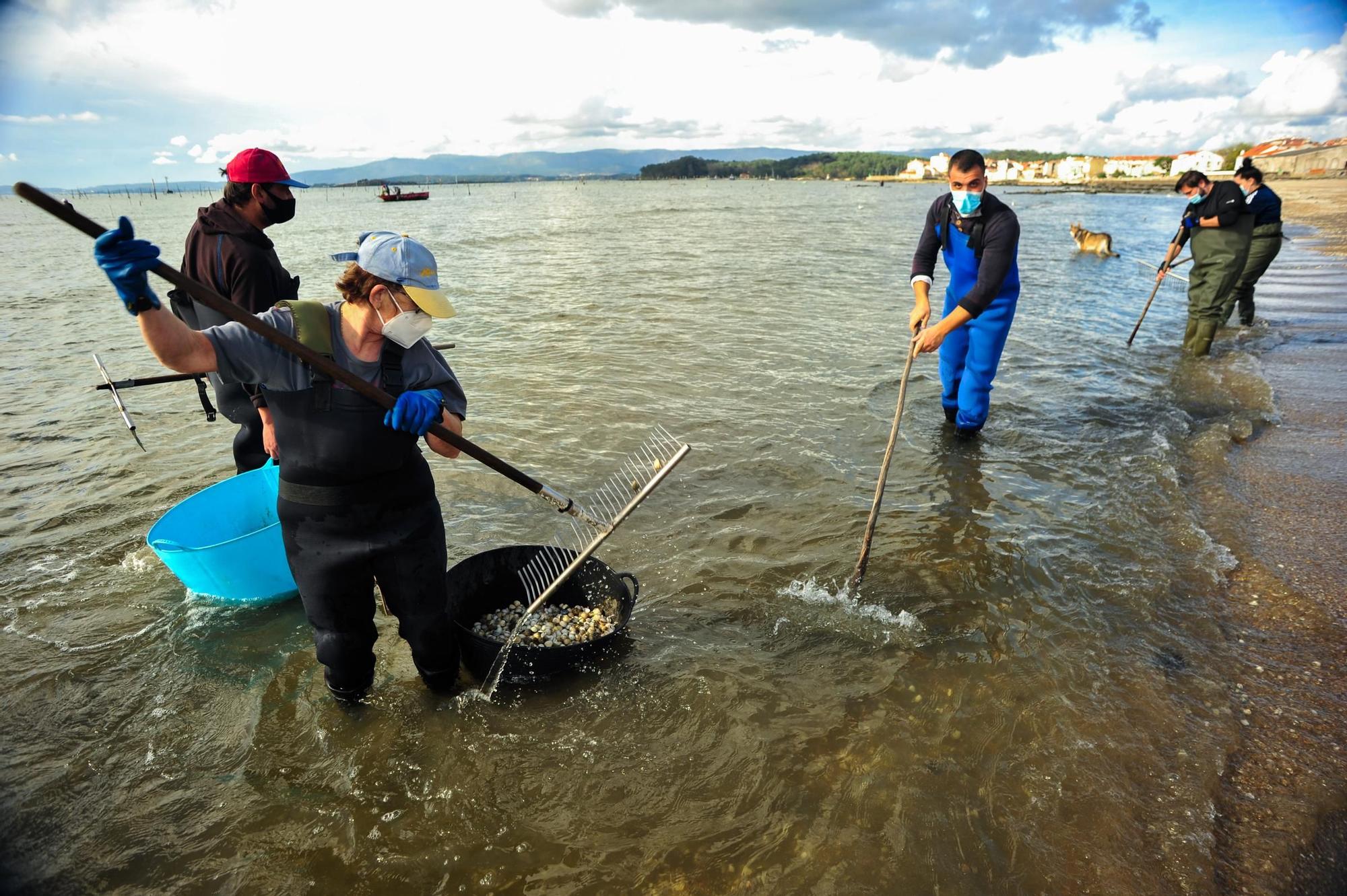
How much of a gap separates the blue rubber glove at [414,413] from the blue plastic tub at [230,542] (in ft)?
6.27

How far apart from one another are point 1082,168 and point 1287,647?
187 m

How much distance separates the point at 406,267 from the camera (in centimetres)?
266

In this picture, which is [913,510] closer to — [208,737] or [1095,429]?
[1095,429]

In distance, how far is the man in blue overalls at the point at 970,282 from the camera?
18.6 ft

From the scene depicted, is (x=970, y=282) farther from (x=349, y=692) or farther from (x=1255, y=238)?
(x=1255, y=238)

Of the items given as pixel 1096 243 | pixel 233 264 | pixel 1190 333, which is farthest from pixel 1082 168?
pixel 233 264

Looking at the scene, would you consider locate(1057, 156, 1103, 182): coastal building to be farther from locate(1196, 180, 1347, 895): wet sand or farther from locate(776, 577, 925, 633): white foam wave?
locate(776, 577, 925, 633): white foam wave

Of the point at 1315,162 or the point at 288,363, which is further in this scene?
the point at 1315,162

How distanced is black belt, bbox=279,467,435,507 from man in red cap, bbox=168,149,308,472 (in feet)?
3.47

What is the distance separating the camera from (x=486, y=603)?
4.20 meters

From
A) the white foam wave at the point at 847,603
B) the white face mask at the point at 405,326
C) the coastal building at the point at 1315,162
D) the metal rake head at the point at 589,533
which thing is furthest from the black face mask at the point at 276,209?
the coastal building at the point at 1315,162

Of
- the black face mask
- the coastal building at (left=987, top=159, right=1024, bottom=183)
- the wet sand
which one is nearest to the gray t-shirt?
the black face mask

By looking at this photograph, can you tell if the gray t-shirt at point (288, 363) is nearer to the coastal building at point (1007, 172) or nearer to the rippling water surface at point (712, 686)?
the rippling water surface at point (712, 686)

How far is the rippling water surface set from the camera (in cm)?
288
